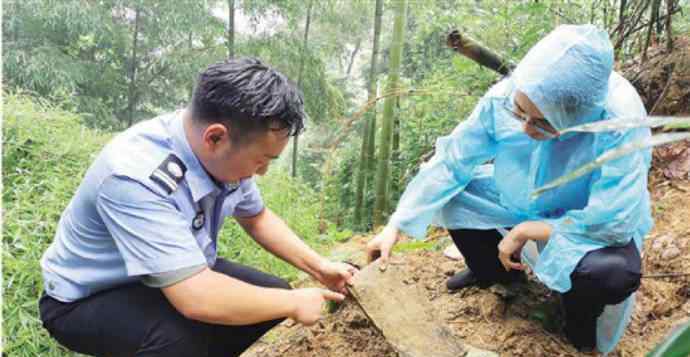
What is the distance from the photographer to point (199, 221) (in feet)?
4.79

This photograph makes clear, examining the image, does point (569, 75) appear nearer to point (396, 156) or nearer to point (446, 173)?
point (446, 173)

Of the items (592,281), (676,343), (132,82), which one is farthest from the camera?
(132,82)

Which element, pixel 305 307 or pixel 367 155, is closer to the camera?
pixel 305 307

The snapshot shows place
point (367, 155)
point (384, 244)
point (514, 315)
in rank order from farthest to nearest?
1. point (367, 155)
2. point (514, 315)
3. point (384, 244)

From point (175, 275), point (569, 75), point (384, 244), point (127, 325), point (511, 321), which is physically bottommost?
point (511, 321)

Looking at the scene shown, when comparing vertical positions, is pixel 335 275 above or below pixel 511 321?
above

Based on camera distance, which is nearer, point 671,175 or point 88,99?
point 671,175

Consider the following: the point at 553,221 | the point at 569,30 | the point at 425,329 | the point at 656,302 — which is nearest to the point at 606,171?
the point at 553,221

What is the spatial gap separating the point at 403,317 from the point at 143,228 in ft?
2.94

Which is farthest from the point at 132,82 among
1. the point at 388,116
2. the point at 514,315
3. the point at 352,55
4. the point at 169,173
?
the point at 514,315

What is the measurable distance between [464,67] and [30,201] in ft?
9.73

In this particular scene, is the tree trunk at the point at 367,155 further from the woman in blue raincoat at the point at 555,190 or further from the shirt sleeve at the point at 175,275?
the shirt sleeve at the point at 175,275

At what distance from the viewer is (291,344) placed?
1923mm

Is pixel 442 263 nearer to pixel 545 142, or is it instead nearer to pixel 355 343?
pixel 355 343
